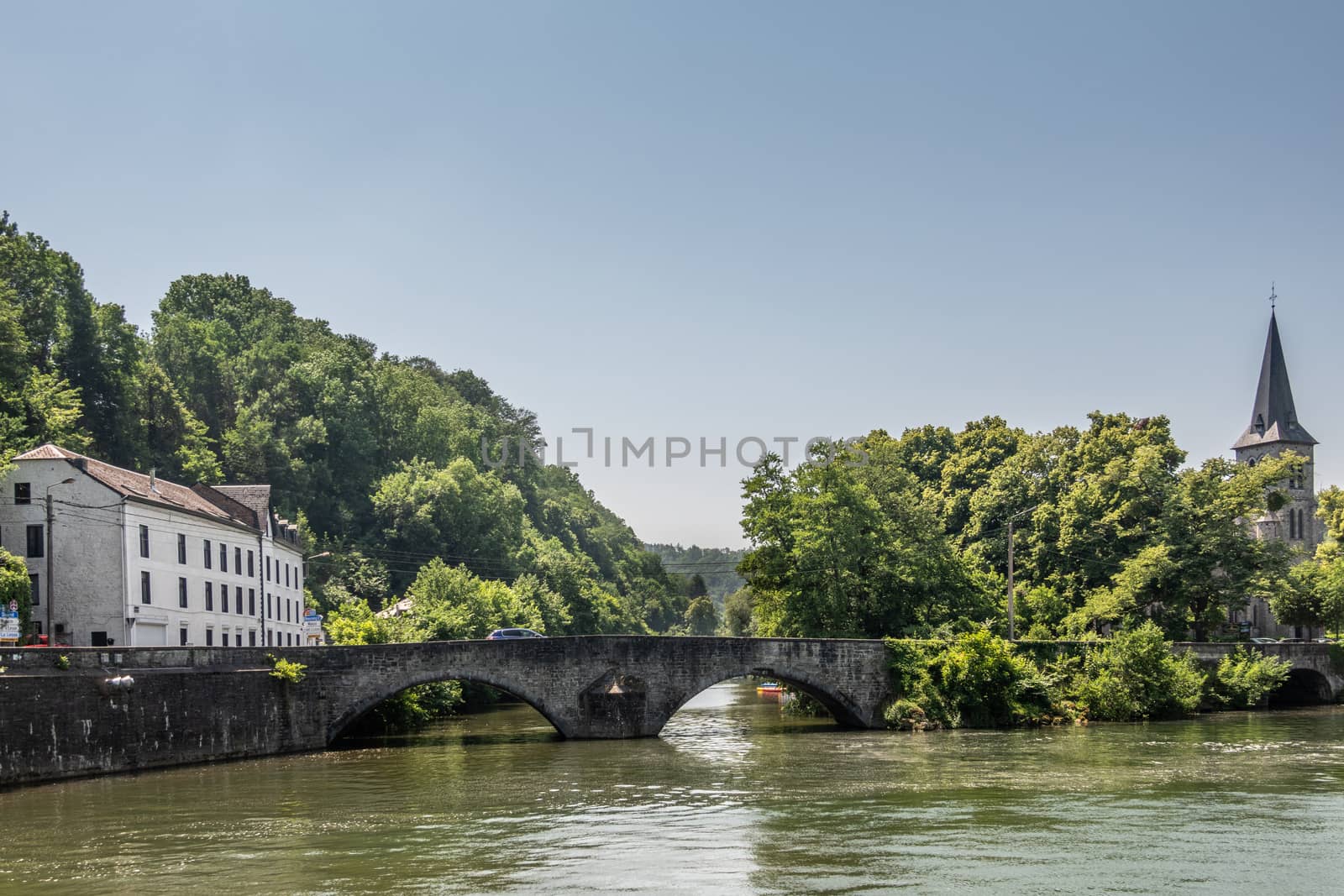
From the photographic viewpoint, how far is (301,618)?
224 ft

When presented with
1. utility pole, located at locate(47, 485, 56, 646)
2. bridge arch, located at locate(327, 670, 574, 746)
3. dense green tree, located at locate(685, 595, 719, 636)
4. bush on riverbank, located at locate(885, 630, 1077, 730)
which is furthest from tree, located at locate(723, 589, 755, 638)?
utility pole, located at locate(47, 485, 56, 646)

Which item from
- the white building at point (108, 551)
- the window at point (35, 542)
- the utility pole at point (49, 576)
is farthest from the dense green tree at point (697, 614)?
the utility pole at point (49, 576)

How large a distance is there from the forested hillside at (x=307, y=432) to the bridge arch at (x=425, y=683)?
438 inches

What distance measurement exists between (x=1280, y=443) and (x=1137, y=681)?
173 feet

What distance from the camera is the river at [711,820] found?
877 inches

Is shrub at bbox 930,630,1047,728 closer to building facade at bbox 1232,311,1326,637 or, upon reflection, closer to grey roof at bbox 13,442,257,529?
grey roof at bbox 13,442,257,529

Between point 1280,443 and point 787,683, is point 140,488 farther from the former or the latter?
point 1280,443

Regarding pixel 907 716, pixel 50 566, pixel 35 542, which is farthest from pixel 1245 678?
pixel 35 542

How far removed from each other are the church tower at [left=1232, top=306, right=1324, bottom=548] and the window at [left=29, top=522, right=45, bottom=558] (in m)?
79.3

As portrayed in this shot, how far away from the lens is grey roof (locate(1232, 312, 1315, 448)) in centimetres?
9719

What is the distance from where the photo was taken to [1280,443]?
96688mm

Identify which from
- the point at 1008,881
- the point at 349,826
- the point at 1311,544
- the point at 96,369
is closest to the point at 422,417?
the point at 96,369

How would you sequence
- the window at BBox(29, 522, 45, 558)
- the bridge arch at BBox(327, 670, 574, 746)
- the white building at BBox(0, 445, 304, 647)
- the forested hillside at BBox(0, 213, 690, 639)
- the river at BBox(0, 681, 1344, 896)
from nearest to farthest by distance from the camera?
the river at BBox(0, 681, 1344, 896) → the bridge arch at BBox(327, 670, 574, 746) → the white building at BBox(0, 445, 304, 647) → the window at BBox(29, 522, 45, 558) → the forested hillside at BBox(0, 213, 690, 639)

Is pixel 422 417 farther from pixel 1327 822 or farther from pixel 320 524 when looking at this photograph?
pixel 1327 822
